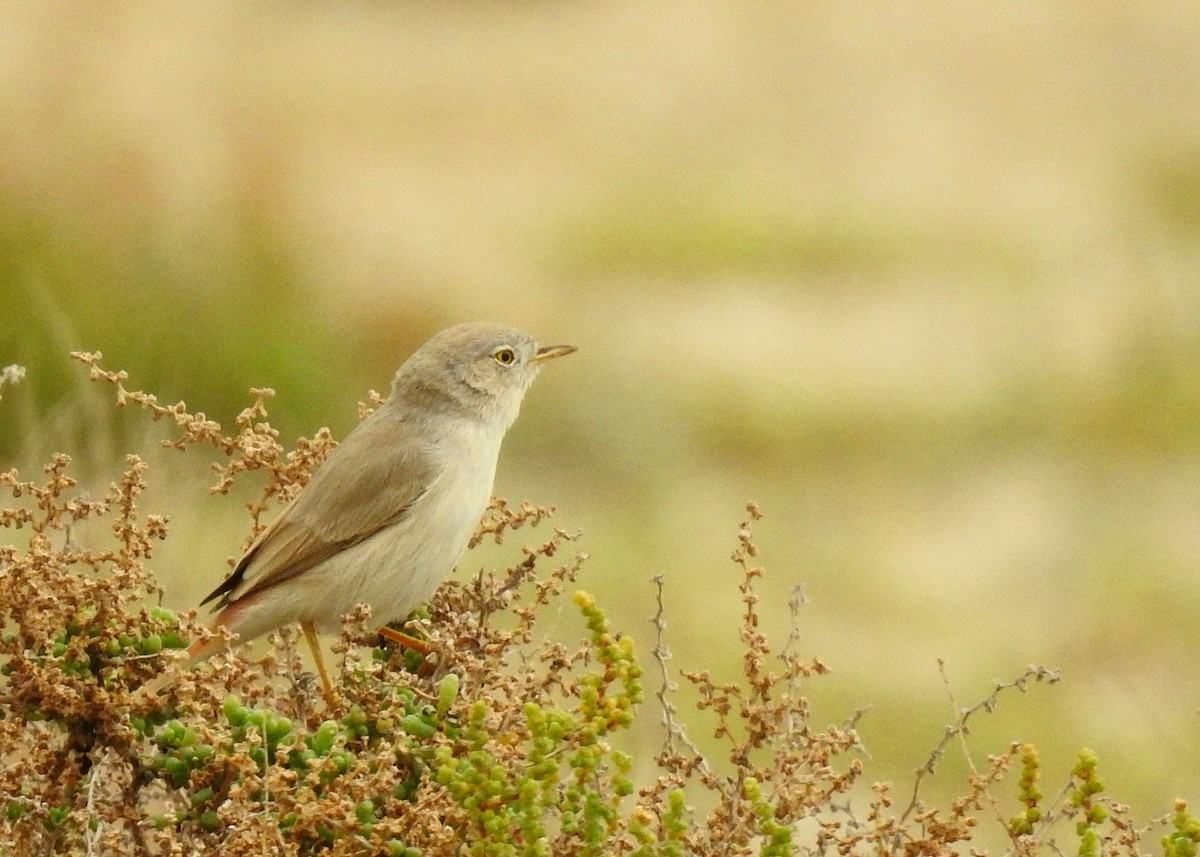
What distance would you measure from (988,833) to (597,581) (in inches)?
103

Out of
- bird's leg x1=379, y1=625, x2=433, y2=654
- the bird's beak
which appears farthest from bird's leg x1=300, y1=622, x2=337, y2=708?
the bird's beak

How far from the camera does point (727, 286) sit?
1349cm

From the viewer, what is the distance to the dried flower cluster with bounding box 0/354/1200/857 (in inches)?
121

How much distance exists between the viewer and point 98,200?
34.6ft

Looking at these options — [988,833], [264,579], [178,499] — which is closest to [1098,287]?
[988,833]

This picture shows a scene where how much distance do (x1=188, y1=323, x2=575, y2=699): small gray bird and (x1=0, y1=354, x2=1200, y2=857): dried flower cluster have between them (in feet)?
2.09

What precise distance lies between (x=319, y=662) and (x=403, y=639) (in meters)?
0.23

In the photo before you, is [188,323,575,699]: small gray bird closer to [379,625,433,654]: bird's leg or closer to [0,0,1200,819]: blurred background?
[379,625,433,654]: bird's leg

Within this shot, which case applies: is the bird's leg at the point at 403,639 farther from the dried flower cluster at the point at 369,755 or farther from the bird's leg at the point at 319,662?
the dried flower cluster at the point at 369,755

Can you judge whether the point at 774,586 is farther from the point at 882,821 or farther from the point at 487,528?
the point at 882,821

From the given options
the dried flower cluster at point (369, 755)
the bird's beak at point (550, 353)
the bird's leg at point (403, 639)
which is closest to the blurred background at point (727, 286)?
the bird's beak at point (550, 353)

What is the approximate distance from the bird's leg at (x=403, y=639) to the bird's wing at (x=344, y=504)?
11.1 inches

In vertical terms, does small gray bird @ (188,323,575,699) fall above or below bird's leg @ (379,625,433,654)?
above

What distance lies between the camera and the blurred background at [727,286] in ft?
28.2
